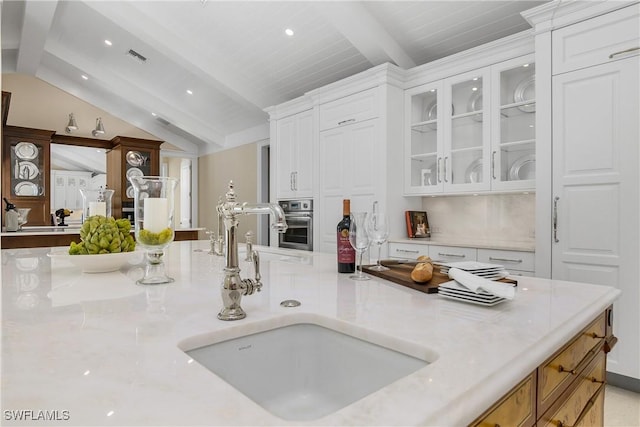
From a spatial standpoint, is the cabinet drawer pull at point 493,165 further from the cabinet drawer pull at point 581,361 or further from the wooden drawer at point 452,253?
the cabinet drawer pull at point 581,361

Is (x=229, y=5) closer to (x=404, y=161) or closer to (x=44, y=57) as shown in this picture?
(x=404, y=161)

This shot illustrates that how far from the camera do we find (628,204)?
7.01 ft

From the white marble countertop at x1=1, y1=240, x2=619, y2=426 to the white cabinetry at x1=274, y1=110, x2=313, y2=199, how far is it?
9.47 ft

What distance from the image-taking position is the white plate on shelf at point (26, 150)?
5.71 metres

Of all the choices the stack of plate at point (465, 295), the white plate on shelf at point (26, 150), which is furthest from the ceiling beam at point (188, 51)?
the stack of plate at point (465, 295)

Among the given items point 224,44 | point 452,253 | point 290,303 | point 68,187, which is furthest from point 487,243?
point 68,187

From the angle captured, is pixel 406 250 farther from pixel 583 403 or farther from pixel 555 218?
pixel 583 403

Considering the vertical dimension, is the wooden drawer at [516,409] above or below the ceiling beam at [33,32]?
below


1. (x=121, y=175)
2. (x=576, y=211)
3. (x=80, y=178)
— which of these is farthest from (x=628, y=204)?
(x=80, y=178)

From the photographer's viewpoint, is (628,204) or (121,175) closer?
(628,204)

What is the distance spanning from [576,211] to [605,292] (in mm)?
1424

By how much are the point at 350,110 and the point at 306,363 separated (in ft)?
10.2

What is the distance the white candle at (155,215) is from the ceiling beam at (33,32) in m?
3.77

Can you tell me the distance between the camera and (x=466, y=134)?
313 cm
